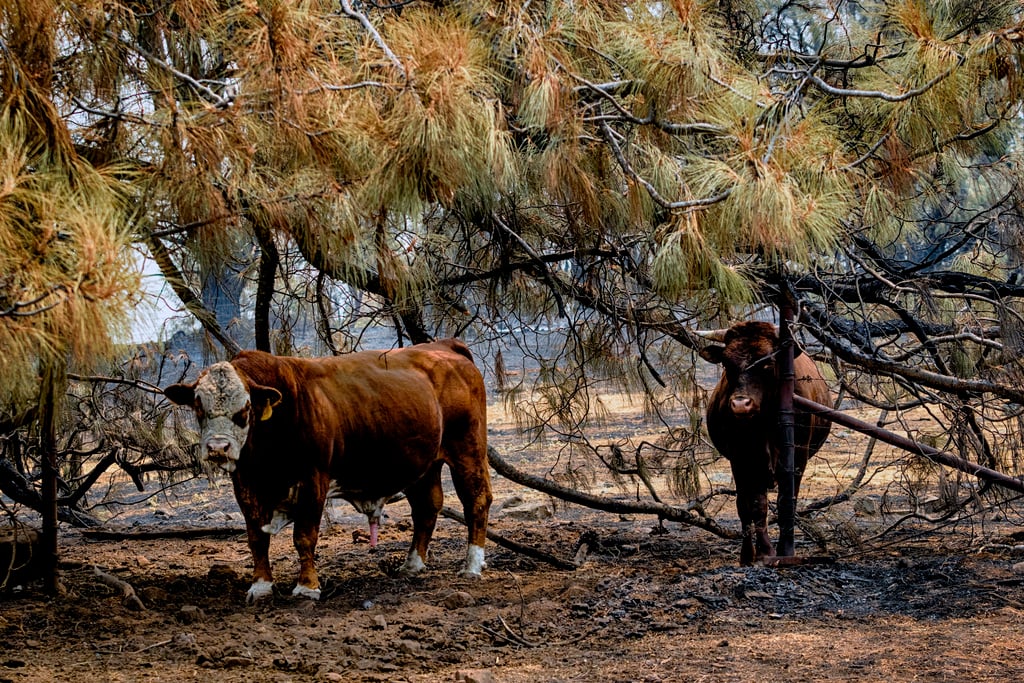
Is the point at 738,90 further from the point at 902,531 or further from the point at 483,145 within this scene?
the point at 902,531

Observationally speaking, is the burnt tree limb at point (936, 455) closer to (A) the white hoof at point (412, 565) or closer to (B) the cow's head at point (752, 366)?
(B) the cow's head at point (752, 366)

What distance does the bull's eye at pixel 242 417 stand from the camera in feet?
18.7

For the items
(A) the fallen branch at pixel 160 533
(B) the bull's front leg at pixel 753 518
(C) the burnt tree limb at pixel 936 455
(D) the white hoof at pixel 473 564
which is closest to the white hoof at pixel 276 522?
(D) the white hoof at pixel 473 564

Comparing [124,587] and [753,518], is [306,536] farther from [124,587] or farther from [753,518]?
[753,518]

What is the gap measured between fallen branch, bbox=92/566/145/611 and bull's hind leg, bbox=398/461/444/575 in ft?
5.65

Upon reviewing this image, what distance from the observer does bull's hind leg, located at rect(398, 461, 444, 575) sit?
7.10 meters

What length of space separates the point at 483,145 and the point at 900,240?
3.92 m

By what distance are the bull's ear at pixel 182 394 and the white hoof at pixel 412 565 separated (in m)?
1.86

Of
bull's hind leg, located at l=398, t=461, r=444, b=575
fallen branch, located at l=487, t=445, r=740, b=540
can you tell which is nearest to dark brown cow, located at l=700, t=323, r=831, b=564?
fallen branch, located at l=487, t=445, r=740, b=540

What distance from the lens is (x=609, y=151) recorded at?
5688 mm

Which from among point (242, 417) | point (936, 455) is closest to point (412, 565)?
point (242, 417)

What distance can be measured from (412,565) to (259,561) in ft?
3.89

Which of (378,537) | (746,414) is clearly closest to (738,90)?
(746,414)

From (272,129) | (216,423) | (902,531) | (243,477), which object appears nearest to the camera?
(272,129)
